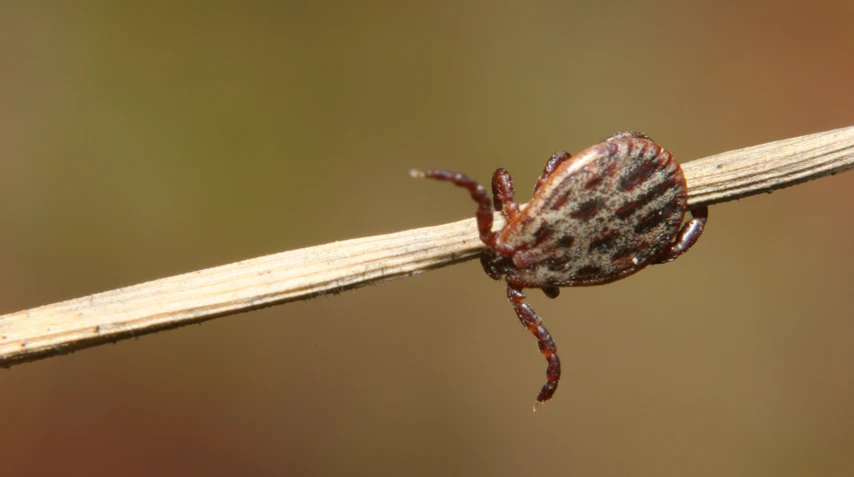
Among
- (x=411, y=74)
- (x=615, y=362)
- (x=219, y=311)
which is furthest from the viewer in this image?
Answer: (x=411, y=74)

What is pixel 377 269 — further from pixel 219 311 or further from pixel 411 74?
pixel 411 74

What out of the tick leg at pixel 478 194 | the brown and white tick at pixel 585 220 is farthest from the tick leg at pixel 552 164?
the tick leg at pixel 478 194

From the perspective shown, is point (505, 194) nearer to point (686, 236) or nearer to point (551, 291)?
point (551, 291)

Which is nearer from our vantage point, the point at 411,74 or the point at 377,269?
the point at 377,269

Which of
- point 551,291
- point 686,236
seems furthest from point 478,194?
point 686,236

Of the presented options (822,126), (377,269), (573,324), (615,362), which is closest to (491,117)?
(573,324)

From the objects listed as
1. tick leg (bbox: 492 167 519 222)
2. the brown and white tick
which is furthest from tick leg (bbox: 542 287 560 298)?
tick leg (bbox: 492 167 519 222)

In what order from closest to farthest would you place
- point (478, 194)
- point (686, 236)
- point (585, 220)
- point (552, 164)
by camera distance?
point (478, 194) → point (585, 220) → point (552, 164) → point (686, 236)
